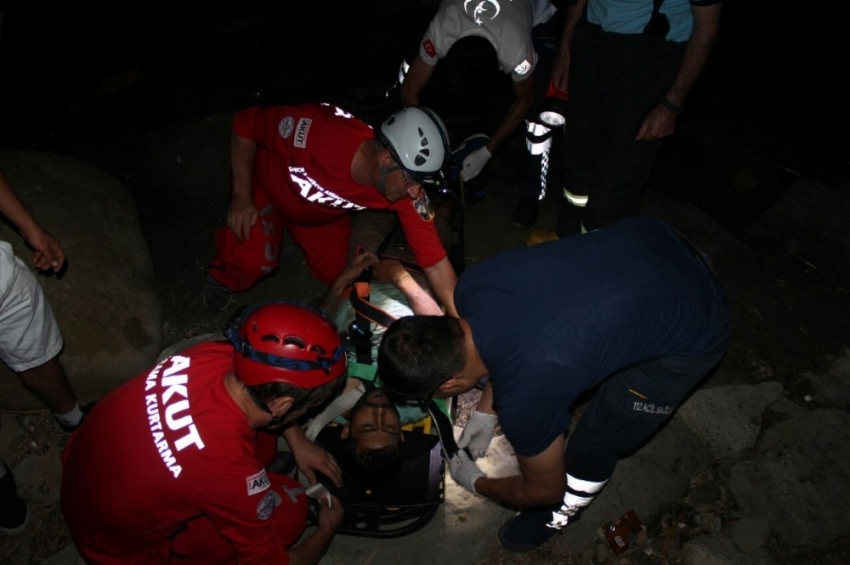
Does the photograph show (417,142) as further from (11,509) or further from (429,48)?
(11,509)

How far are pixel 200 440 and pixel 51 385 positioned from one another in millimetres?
1523

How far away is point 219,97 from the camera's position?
6.07m

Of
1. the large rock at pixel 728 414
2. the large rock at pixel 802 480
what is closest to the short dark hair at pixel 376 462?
the large rock at pixel 728 414

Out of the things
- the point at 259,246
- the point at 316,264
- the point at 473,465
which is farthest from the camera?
the point at 316,264

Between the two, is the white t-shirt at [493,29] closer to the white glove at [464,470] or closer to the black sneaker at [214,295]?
the black sneaker at [214,295]

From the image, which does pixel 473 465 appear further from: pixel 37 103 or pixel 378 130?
pixel 37 103

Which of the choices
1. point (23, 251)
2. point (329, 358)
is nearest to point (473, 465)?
point (329, 358)

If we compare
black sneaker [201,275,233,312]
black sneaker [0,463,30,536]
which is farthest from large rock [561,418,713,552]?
black sneaker [0,463,30,536]

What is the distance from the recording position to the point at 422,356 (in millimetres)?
1871

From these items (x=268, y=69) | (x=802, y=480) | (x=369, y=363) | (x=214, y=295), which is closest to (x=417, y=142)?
(x=369, y=363)

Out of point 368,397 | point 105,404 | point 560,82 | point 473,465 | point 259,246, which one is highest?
point 560,82

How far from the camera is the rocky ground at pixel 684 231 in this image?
2844 mm

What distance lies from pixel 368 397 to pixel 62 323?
6.33ft

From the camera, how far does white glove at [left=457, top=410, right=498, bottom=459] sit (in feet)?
9.37
